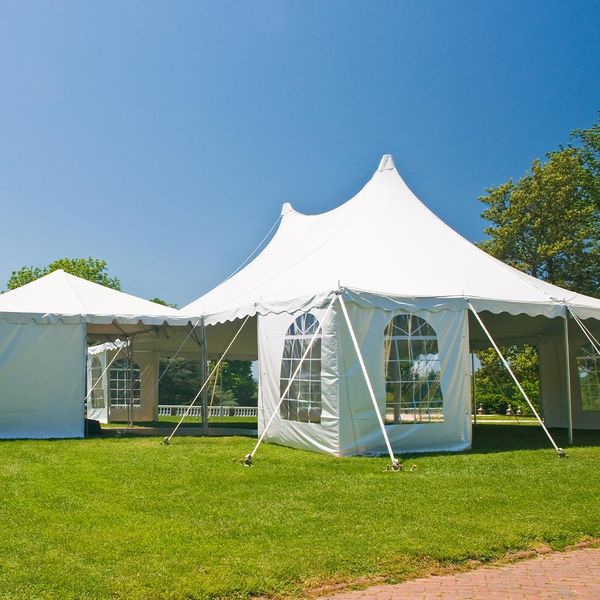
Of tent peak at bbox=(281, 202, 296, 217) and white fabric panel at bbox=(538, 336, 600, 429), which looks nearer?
white fabric panel at bbox=(538, 336, 600, 429)

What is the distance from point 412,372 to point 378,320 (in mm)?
835

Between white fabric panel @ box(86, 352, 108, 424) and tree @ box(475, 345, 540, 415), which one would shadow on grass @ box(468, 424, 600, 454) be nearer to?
tree @ box(475, 345, 540, 415)

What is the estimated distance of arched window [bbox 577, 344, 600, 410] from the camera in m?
14.1

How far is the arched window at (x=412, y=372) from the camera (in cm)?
914

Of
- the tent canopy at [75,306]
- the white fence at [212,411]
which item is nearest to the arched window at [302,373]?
the tent canopy at [75,306]

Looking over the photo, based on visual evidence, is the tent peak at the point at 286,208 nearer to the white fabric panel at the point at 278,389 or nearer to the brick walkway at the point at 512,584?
the white fabric panel at the point at 278,389

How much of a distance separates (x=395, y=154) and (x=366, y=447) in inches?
273

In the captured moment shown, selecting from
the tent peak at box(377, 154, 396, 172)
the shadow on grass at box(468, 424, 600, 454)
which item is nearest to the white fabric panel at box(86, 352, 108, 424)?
the tent peak at box(377, 154, 396, 172)

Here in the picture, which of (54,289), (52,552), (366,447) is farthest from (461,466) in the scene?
(54,289)

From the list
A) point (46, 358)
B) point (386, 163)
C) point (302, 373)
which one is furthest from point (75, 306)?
point (386, 163)

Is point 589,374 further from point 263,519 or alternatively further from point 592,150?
point 263,519

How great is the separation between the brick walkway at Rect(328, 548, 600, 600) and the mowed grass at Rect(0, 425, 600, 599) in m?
0.18

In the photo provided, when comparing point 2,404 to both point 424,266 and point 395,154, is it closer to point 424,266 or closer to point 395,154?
point 424,266

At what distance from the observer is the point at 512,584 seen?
3.95 m
